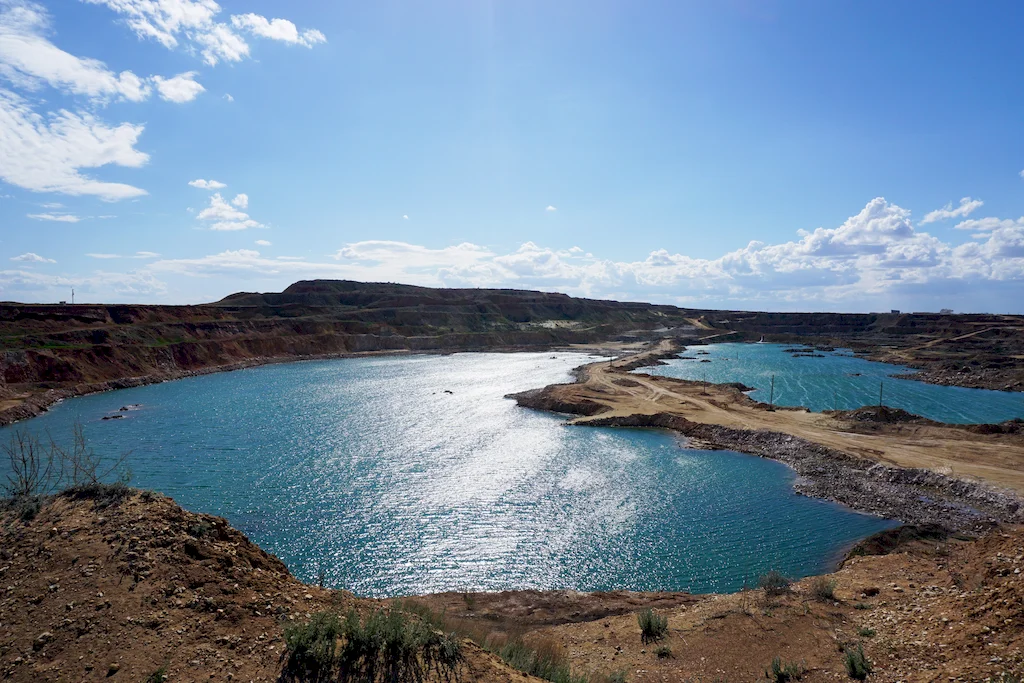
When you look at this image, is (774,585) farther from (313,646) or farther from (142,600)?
(142,600)

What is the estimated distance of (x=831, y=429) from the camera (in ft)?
146

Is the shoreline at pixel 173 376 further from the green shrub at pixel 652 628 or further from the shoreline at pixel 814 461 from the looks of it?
the green shrub at pixel 652 628

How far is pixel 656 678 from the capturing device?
42.3 feet

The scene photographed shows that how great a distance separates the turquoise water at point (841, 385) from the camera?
59.3m

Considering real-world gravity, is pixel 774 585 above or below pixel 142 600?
below

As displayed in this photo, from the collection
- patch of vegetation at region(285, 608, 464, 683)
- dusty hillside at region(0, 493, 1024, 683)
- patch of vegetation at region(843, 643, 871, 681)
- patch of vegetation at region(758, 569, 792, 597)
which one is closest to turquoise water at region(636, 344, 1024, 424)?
patch of vegetation at region(758, 569, 792, 597)

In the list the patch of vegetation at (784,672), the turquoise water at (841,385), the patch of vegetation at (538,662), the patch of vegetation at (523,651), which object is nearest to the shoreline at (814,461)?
the turquoise water at (841,385)

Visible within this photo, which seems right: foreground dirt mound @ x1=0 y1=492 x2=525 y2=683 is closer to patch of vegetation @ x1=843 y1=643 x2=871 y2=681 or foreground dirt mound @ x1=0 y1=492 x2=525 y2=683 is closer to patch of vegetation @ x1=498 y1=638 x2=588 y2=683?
patch of vegetation @ x1=498 y1=638 x2=588 y2=683

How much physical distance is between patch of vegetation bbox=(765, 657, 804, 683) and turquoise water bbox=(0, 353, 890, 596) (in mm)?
8840

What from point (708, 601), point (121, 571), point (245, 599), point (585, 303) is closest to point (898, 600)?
point (708, 601)

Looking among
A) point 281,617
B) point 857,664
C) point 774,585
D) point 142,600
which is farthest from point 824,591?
point 142,600

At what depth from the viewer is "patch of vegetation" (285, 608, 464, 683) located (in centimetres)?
877

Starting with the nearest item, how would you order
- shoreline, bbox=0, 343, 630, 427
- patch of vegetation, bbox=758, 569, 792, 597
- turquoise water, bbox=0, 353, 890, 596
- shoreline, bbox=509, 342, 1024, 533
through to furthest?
patch of vegetation, bbox=758, 569, 792, 597 < turquoise water, bbox=0, 353, 890, 596 < shoreline, bbox=509, 342, 1024, 533 < shoreline, bbox=0, 343, 630, 427

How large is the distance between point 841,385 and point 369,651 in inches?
3291
